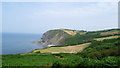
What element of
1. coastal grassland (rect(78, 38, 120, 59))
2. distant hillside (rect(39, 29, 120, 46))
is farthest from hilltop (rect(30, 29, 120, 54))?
coastal grassland (rect(78, 38, 120, 59))

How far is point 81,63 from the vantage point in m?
16.8

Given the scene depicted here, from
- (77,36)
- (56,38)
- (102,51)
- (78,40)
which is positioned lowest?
(56,38)

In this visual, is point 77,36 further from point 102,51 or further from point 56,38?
point 102,51

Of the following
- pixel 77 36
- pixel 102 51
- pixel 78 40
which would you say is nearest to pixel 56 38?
pixel 77 36

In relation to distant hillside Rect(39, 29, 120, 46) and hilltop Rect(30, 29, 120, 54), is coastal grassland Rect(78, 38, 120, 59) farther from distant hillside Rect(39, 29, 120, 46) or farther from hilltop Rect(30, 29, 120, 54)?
distant hillside Rect(39, 29, 120, 46)

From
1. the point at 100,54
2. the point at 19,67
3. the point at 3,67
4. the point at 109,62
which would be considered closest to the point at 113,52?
the point at 100,54

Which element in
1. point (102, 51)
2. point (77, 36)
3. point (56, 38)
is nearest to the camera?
point (102, 51)

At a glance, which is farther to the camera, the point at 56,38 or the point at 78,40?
the point at 56,38

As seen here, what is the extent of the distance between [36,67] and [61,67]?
2.87 m

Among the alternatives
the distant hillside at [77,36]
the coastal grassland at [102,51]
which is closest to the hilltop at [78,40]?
the distant hillside at [77,36]

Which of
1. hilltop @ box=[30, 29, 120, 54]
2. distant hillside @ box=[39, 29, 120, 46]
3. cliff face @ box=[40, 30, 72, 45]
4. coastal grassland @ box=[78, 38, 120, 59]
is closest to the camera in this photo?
coastal grassland @ box=[78, 38, 120, 59]

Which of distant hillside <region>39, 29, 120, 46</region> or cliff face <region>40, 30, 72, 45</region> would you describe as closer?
distant hillside <region>39, 29, 120, 46</region>

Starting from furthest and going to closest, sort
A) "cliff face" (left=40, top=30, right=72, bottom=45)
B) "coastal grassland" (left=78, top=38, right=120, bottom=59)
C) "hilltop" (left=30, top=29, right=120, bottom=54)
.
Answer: "cliff face" (left=40, top=30, right=72, bottom=45), "hilltop" (left=30, top=29, right=120, bottom=54), "coastal grassland" (left=78, top=38, right=120, bottom=59)

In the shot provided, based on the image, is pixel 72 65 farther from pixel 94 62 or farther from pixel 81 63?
pixel 94 62
